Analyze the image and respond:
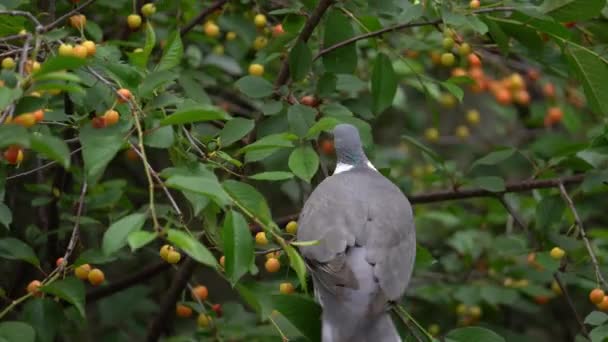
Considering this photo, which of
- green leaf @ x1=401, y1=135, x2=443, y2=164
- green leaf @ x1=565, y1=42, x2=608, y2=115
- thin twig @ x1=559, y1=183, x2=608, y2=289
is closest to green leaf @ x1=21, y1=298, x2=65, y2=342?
green leaf @ x1=401, y1=135, x2=443, y2=164

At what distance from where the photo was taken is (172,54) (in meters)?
2.13

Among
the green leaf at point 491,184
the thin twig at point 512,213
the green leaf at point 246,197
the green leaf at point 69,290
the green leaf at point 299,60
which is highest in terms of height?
the green leaf at point 246,197

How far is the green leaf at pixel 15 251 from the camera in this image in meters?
2.18

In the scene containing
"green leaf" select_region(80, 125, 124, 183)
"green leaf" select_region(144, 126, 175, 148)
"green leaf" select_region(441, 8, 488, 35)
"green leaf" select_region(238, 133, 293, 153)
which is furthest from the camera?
"green leaf" select_region(441, 8, 488, 35)

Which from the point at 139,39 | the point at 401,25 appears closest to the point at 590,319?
the point at 401,25

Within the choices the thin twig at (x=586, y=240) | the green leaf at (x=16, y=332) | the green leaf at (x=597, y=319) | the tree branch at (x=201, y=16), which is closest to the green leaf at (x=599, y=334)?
the green leaf at (x=597, y=319)

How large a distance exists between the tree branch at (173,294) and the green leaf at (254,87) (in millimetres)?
472

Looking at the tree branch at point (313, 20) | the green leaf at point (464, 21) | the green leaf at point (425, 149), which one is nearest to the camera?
the green leaf at point (464, 21)

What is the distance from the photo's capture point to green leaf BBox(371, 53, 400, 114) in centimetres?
269

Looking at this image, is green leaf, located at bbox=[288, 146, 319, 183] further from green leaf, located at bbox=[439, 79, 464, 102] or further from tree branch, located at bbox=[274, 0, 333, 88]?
green leaf, located at bbox=[439, 79, 464, 102]

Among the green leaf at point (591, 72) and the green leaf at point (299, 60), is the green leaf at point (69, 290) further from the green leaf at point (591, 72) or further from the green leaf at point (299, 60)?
the green leaf at point (591, 72)

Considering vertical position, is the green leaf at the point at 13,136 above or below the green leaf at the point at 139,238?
above

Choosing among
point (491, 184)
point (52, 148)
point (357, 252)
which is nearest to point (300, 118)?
point (357, 252)

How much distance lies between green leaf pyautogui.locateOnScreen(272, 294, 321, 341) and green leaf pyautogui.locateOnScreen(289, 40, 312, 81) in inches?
25.2
